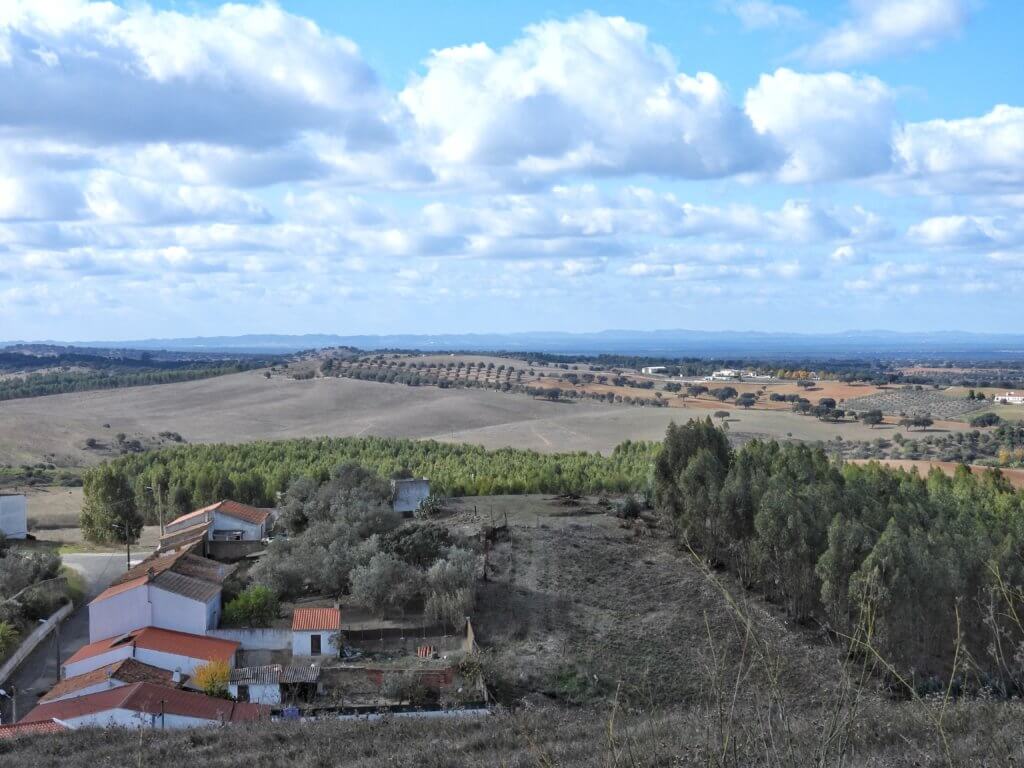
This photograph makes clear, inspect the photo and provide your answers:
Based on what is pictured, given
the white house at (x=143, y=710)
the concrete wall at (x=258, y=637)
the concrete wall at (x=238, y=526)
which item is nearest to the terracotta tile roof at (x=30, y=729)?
the white house at (x=143, y=710)

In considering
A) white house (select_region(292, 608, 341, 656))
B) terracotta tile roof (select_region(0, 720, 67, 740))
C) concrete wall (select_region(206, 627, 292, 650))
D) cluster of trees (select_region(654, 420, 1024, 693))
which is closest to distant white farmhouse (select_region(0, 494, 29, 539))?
concrete wall (select_region(206, 627, 292, 650))

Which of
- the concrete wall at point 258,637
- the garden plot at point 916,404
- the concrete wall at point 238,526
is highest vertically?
the garden plot at point 916,404

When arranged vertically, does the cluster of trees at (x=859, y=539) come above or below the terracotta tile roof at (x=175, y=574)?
above

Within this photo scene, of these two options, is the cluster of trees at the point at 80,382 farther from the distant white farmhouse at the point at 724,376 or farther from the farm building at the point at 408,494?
the farm building at the point at 408,494

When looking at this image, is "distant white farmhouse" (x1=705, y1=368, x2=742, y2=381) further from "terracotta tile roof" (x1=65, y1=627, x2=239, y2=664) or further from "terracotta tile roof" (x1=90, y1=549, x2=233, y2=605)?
"terracotta tile roof" (x1=65, y1=627, x2=239, y2=664)

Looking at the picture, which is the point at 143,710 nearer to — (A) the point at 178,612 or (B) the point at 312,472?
(A) the point at 178,612

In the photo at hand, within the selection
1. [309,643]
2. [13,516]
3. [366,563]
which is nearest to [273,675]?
[309,643]

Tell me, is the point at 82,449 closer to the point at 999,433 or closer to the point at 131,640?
the point at 131,640
